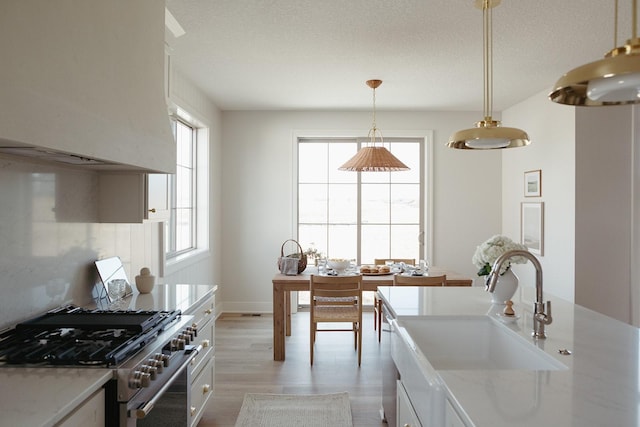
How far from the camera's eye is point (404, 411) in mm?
1787

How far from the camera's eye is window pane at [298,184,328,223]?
5535mm

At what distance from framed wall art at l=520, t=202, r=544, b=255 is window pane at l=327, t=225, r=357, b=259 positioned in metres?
2.04

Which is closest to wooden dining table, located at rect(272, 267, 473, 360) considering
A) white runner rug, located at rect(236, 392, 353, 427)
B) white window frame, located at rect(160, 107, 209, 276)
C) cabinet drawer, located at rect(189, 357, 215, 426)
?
white runner rug, located at rect(236, 392, 353, 427)

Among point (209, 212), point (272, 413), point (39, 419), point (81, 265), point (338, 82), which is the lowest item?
point (272, 413)

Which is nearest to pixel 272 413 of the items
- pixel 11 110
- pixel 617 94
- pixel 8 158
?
pixel 8 158

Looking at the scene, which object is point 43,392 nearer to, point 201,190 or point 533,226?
point 201,190

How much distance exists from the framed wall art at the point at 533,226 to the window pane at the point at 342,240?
204cm

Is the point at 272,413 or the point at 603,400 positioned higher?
the point at 603,400

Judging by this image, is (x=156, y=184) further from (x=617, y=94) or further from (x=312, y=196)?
(x=312, y=196)

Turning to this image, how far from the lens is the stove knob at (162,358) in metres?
1.64

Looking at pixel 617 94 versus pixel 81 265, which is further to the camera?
pixel 81 265

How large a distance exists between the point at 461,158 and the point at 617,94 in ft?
14.3

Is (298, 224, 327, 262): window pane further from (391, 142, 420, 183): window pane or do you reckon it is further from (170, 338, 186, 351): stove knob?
(170, 338, 186, 351): stove knob

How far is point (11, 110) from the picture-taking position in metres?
1.16
